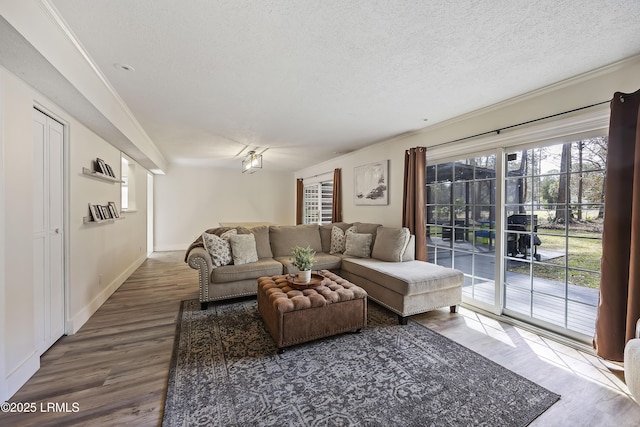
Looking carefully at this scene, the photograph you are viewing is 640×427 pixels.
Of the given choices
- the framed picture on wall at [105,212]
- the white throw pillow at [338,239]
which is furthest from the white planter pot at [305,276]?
the framed picture on wall at [105,212]

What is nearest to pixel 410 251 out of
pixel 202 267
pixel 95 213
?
pixel 202 267

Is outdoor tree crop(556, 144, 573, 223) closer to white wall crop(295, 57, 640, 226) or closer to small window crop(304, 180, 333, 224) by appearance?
white wall crop(295, 57, 640, 226)

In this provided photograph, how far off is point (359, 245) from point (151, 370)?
2.86 meters

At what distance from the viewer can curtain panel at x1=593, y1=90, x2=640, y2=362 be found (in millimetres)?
1912

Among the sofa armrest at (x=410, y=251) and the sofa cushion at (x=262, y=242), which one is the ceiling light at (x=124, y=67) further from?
the sofa armrest at (x=410, y=251)

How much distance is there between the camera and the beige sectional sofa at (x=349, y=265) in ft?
9.39

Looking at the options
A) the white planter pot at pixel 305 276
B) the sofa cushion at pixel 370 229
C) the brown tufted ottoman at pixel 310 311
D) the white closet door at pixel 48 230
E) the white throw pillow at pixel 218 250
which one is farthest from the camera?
the sofa cushion at pixel 370 229

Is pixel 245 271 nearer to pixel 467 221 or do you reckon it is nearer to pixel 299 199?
pixel 467 221

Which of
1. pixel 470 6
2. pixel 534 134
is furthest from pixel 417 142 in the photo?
pixel 470 6

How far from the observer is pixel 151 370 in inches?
77.4

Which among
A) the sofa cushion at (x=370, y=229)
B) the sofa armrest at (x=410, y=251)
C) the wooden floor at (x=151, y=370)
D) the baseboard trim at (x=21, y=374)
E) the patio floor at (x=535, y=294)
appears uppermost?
the sofa cushion at (x=370, y=229)

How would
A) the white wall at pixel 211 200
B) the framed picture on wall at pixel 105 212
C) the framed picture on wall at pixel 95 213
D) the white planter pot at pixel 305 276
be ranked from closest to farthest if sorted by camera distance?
the white planter pot at pixel 305 276 < the framed picture on wall at pixel 95 213 < the framed picture on wall at pixel 105 212 < the white wall at pixel 211 200

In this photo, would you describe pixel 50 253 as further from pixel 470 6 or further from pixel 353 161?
pixel 353 161

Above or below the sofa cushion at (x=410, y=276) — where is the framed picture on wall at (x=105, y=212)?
above
